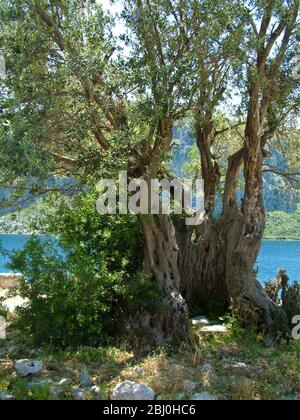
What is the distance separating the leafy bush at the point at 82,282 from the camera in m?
9.62

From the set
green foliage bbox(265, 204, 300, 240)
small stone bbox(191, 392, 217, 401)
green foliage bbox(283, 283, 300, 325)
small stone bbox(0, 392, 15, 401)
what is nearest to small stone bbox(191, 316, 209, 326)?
green foliage bbox(283, 283, 300, 325)

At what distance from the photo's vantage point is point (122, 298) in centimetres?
1057

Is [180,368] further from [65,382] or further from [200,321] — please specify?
[200,321]

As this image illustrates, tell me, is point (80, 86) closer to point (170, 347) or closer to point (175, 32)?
point (175, 32)

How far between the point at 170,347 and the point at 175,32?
6257 mm

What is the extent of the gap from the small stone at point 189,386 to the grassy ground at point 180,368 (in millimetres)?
49

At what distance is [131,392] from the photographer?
7414mm

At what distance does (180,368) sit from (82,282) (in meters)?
2.45

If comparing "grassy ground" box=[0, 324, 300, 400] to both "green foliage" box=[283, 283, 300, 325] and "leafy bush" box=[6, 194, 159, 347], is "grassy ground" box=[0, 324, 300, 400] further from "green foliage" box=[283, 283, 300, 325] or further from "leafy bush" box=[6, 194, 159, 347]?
"green foliage" box=[283, 283, 300, 325]

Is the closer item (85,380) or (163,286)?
(85,380)

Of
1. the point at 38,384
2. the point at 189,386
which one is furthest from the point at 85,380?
the point at 189,386

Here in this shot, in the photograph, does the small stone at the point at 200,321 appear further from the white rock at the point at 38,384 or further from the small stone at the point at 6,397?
the small stone at the point at 6,397
